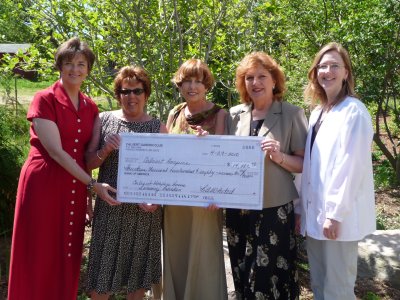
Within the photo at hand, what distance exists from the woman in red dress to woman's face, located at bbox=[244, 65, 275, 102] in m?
1.18

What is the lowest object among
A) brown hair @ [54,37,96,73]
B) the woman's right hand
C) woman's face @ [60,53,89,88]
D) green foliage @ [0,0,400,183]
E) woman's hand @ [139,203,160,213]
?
woman's hand @ [139,203,160,213]

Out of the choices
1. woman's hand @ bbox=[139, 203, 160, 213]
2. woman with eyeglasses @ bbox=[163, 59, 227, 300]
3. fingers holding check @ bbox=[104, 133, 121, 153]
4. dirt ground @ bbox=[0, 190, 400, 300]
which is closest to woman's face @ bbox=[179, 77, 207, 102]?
woman with eyeglasses @ bbox=[163, 59, 227, 300]

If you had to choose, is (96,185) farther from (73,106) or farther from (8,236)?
(8,236)

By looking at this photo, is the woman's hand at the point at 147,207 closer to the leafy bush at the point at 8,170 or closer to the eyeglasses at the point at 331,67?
the eyeglasses at the point at 331,67

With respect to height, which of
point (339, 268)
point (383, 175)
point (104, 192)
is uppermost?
point (383, 175)

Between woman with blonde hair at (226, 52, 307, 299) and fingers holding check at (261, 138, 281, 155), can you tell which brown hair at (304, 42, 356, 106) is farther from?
fingers holding check at (261, 138, 281, 155)

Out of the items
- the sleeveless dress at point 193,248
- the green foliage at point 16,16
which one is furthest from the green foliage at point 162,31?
the sleeveless dress at point 193,248

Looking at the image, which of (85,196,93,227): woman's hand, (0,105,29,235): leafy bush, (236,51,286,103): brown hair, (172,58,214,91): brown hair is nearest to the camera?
(236,51,286,103): brown hair

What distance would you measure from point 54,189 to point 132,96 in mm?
891

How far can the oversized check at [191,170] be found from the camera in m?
3.57

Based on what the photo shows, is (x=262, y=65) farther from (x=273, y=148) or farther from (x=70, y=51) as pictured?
(x=70, y=51)

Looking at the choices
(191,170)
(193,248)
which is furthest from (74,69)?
(193,248)

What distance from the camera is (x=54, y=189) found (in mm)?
3617

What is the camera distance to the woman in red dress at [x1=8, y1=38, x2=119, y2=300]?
11.6 feet
